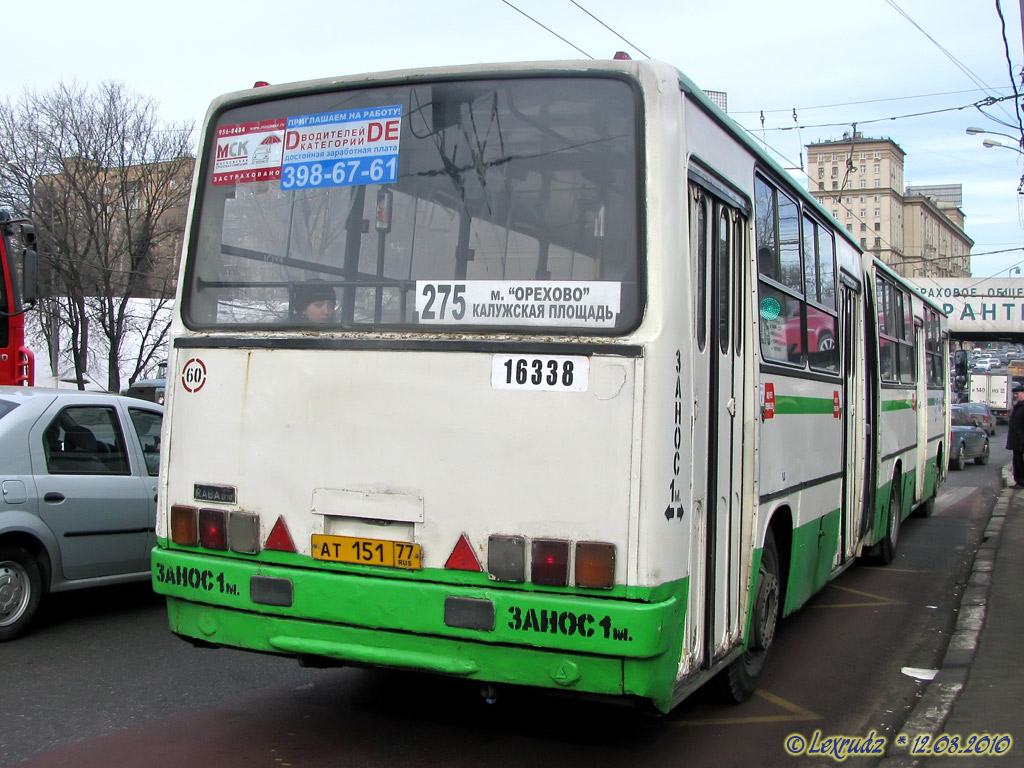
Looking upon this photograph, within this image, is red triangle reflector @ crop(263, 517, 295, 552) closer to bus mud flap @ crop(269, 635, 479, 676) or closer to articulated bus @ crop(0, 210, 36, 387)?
bus mud flap @ crop(269, 635, 479, 676)

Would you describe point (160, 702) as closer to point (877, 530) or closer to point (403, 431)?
point (403, 431)

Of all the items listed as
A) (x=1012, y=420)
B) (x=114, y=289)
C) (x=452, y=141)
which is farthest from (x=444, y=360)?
(x=114, y=289)

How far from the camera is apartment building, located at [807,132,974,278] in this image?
64.2 meters

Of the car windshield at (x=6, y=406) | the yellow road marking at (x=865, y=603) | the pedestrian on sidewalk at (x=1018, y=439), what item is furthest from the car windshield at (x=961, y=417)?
the car windshield at (x=6, y=406)

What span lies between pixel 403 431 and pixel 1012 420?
18.4 m

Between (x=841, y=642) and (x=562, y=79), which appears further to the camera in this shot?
(x=841, y=642)

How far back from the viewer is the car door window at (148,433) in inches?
314

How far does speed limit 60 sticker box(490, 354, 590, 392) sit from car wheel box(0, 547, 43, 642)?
4.27 m

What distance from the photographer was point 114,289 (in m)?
38.0

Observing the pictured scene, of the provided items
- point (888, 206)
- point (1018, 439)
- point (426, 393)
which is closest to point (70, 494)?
point (426, 393)

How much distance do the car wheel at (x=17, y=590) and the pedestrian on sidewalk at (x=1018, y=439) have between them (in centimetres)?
1771

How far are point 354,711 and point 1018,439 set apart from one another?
17.4 metres

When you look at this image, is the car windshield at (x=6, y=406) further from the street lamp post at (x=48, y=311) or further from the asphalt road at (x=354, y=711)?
the street lamp post at (x=48, y=311)

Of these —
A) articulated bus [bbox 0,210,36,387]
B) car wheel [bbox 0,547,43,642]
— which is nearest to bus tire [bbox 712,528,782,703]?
car wheel [bbox 0,547,43,642]
